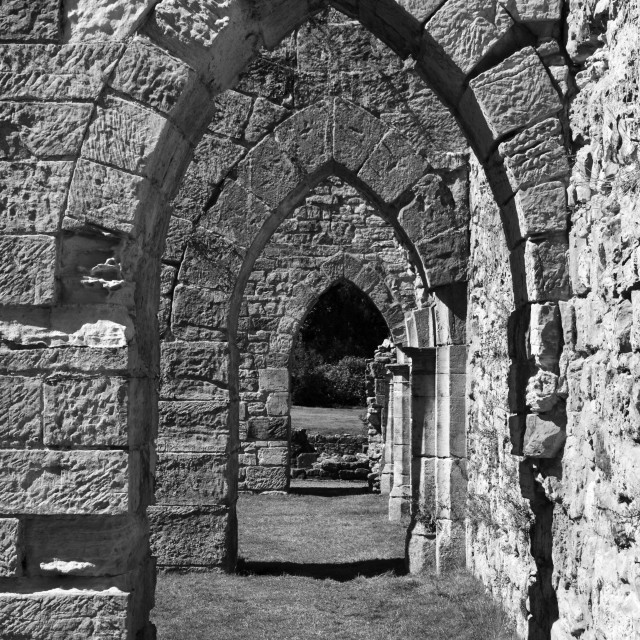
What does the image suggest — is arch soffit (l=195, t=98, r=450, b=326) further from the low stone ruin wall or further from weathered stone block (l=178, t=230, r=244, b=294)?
the low stone ruin wall

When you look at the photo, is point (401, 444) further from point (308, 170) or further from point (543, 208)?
point (543, 208)

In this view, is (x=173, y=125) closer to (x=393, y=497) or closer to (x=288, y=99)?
(x=288, y=99)

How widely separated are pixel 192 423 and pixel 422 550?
2.32 m

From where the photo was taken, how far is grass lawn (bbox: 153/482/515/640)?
21.1 ft

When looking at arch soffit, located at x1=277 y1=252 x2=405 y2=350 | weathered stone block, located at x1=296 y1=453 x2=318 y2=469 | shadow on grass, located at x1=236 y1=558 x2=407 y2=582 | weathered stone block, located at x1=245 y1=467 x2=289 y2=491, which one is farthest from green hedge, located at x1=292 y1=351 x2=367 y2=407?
shadow on grass, located at x1=236 y1=558 x2=407 y2=582

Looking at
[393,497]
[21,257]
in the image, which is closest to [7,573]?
[21,257]

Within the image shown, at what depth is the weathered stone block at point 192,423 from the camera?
817cm

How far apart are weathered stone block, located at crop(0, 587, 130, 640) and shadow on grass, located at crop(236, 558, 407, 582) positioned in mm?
4715

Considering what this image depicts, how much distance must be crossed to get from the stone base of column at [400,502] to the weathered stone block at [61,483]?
9231mm

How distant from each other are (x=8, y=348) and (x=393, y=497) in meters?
9.53

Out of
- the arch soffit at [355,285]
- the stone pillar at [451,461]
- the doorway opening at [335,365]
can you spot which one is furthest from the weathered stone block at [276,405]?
the stone pillar at [451,461]

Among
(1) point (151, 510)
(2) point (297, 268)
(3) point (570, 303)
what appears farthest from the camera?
(2) point (297, 268)

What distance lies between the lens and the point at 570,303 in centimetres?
410

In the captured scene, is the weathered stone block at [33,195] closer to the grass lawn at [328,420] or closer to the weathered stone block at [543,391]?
the weathered stone block at [543,391]
